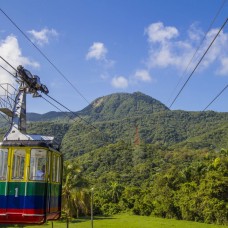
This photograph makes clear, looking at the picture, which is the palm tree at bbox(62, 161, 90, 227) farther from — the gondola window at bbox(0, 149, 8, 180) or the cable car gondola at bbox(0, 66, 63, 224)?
the gondola window at bbox(0, 149, 8, 180)

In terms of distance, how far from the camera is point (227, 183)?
194ft

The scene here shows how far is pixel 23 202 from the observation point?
41.5 ft

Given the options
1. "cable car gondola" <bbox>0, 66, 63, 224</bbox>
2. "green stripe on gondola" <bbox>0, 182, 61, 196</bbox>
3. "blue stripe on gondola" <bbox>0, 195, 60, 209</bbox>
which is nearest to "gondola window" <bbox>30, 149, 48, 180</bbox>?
"cable car gondola" <bbox>0, 66, 63, 224</bbox>

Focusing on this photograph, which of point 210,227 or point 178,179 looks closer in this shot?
point 210,227

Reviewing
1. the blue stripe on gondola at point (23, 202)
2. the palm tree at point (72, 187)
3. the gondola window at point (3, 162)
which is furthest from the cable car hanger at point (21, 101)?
the palm tree at point (72, 187)

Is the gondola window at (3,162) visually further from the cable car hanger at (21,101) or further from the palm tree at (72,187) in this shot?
the palm tree at (72,187)

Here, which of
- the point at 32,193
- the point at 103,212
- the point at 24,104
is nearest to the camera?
the point at 32,193

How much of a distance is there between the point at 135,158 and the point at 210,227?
6747 cm

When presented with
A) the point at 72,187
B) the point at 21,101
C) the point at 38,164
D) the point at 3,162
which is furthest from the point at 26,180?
the point at 72,187

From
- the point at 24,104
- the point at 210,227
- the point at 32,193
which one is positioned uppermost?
the point at 24,104

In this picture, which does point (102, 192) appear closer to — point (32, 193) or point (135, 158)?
point (135, 158)

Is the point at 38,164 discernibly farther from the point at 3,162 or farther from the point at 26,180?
the point at 3,162

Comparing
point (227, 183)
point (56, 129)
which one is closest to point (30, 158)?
point (227, 183)

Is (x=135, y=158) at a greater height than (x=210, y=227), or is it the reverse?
(x=135, y=158)
